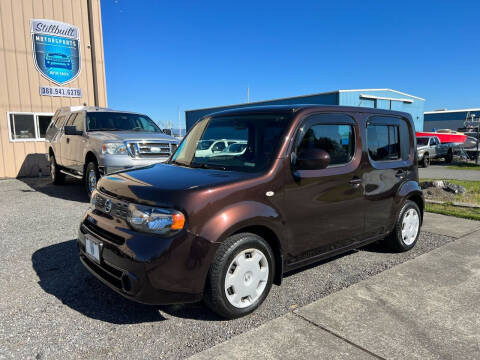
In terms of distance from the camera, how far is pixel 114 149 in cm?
700

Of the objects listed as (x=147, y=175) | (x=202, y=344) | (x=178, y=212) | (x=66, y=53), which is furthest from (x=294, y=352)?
(x=66, y=53)

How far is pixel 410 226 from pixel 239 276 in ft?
9.62

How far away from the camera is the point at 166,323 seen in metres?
2.91

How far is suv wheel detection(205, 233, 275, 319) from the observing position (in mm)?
2762

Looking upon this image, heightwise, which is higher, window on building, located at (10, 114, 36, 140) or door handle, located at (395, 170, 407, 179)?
window on building, located at (10, 114, 36, 140)

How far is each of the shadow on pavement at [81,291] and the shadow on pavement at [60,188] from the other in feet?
12.8

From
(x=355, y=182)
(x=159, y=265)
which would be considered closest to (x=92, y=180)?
(x=159, y=265)

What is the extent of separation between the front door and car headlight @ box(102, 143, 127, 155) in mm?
4709

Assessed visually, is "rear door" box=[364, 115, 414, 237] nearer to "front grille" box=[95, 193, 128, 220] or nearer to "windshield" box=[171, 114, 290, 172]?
"windshield" box=[171, 114, 290, 172]

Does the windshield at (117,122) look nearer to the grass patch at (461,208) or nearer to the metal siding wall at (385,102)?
the grass patch at (461,208)

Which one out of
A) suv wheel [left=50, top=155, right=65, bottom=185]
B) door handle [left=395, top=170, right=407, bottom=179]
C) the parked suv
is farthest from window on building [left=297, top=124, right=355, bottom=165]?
suv wheel [left=50, top=155, right=65, bottom=185]

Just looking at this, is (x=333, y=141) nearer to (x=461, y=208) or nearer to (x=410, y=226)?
(x=410, y=226)

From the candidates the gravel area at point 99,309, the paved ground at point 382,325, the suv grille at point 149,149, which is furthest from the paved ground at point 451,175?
the paved ground at point 382,325

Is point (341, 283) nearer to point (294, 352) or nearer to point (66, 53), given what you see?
point (294, 352)
